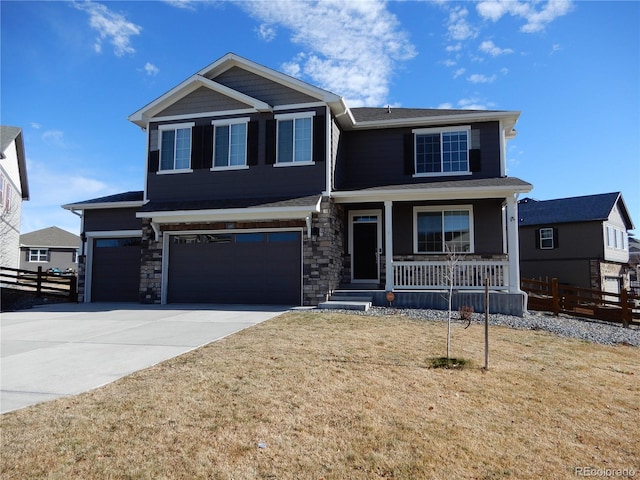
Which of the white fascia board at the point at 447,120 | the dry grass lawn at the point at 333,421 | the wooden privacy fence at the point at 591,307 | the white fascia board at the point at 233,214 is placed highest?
the white fascia board at the point at 447,120

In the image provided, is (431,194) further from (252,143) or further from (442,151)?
(252,143)

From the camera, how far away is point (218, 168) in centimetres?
1358

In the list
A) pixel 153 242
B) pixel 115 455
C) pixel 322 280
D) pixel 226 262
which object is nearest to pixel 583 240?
pixel 322 280

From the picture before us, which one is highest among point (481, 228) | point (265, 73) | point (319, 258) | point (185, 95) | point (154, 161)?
point (265, 73)

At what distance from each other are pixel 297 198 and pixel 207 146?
3.79 metres

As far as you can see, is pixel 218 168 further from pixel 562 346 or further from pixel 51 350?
pixel 562 346

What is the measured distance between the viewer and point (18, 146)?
26266mm

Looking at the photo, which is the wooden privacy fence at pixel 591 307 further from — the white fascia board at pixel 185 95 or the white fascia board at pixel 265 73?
the white fascia board at pixel 185 95

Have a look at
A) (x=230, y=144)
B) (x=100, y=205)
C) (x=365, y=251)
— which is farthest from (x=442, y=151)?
(x=100, y=205)

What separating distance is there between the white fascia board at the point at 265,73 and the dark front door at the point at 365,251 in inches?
175

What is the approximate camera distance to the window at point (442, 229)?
45.0 feet

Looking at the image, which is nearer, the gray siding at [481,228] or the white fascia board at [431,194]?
the white fascia board at [431,194]

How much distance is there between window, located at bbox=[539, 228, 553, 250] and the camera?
2547 cm

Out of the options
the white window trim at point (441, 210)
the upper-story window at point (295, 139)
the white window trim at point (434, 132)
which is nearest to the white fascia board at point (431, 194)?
the white window trim at point (441, 210)
